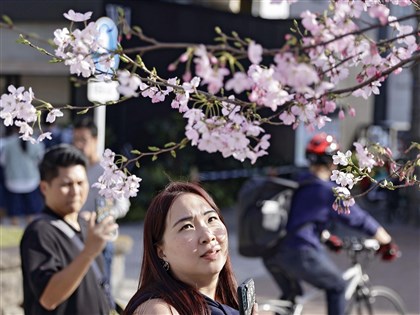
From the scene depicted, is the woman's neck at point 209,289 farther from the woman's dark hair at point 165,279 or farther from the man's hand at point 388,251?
the man's hand at point 388,251

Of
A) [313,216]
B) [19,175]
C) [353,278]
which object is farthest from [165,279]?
[19,175]

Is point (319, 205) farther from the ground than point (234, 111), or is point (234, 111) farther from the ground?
point (234, 111)

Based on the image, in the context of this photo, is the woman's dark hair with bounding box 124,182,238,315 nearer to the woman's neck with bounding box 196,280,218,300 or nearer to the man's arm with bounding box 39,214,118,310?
the woman's neck with bounding box 196,280,218,300

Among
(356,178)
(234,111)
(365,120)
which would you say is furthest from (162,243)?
(365,120)

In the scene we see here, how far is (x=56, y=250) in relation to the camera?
470 cm

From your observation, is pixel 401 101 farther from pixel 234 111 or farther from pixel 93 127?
pixel 234 111

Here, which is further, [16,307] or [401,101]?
[401,101]

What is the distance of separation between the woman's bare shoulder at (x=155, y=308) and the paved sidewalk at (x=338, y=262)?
663 centimetres

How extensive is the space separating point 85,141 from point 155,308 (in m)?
4.68

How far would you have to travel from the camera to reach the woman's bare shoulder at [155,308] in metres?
2.93

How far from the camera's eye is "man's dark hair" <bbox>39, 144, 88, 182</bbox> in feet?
16.5

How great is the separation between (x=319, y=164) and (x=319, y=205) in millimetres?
288

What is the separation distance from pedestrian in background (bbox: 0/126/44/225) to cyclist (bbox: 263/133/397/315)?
28.5 feet

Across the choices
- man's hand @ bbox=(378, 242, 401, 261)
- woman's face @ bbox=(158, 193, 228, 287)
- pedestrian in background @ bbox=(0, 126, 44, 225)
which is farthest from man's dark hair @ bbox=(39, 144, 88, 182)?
pedestrian in background @ bbox=(0, 126, 44, 225)
